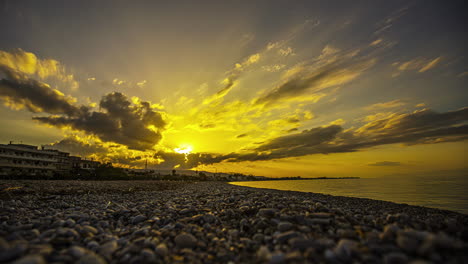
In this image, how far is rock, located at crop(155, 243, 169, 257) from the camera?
3.05 m

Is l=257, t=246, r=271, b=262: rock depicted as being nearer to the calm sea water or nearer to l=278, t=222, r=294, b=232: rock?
l=278, t=222, r=294, b=232: rock

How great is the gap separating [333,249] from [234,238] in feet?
6.25

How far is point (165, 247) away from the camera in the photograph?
3.20 metres

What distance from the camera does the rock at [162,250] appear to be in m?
3.05

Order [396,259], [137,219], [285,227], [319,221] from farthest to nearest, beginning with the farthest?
[137,219], [319,221], [285,227], [396,259]

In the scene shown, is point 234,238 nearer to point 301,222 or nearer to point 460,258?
point 301,222

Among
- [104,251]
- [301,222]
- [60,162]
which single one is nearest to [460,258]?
[301,222]

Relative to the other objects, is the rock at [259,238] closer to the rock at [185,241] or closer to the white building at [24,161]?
the rock at [185,241]

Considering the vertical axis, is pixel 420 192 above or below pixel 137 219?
below

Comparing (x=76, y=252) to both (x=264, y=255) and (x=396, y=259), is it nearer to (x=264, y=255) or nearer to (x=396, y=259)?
(x=264, y=255)

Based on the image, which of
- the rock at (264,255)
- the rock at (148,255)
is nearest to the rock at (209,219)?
the rock at (148,255)

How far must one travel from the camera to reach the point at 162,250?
3113 mm

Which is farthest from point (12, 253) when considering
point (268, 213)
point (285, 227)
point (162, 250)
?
point (268, 213)

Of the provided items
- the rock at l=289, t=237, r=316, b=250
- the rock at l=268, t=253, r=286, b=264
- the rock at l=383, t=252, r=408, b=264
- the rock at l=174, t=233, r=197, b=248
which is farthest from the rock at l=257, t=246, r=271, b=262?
the rock at l=383, t=252, r=408, b=264
